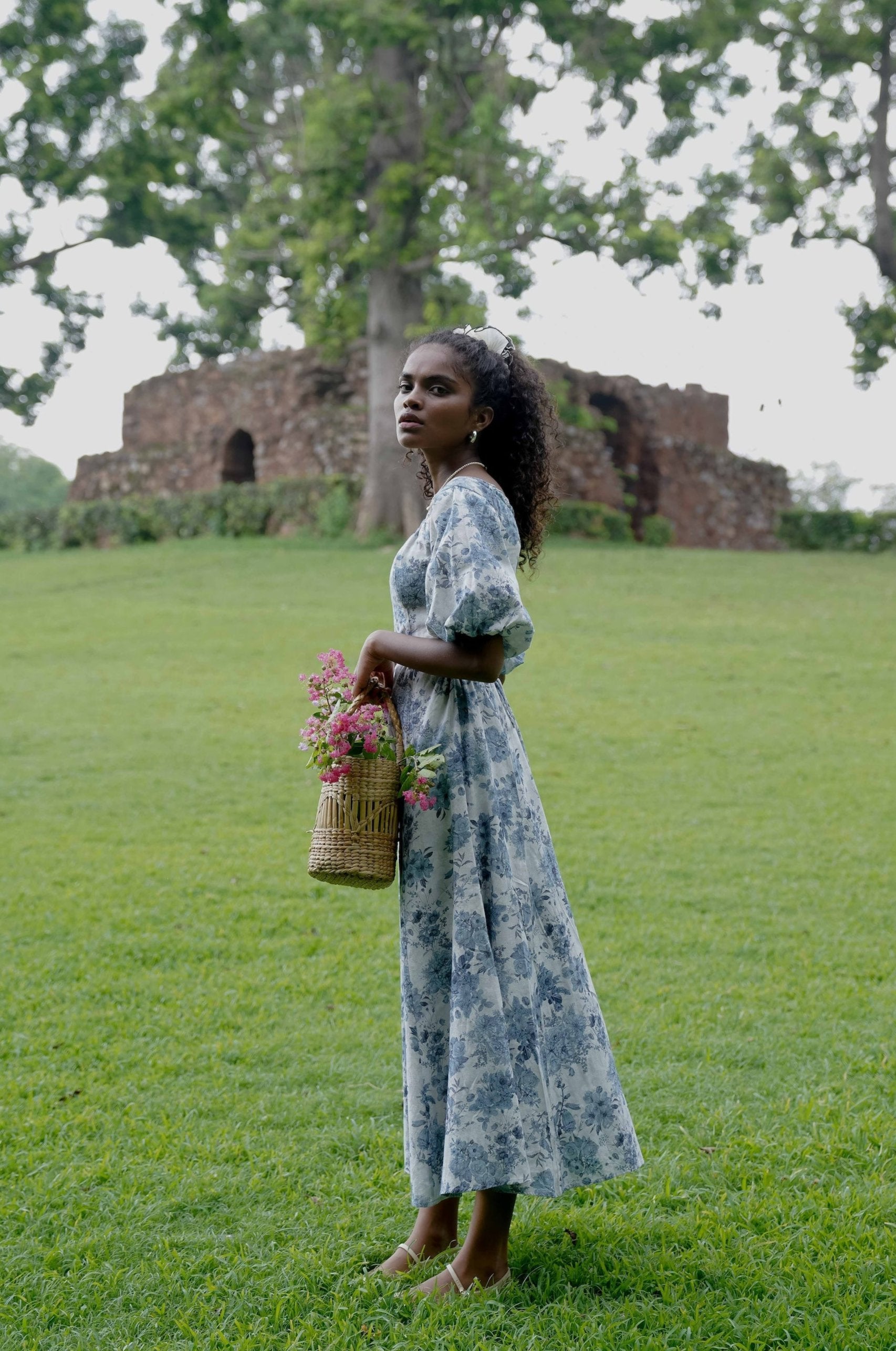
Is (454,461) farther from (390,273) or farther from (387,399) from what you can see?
(390,273)

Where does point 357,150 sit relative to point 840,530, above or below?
above

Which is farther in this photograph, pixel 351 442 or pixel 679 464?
pixel 679 464

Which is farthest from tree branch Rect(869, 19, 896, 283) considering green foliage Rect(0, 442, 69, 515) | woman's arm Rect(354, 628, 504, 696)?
green foliage Rect(0, 442, 69, 515)

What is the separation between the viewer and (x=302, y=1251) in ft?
8.43

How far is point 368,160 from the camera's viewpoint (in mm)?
16438

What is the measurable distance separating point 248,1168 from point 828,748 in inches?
232

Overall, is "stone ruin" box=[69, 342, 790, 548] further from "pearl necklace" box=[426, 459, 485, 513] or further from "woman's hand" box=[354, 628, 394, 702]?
"woman's hand" box=[354, 628, 394, 702]

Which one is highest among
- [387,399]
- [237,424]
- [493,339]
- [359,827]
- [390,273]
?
[390,273]

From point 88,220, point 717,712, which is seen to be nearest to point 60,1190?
point 717,712

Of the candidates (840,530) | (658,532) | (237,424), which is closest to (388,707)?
(658,532)

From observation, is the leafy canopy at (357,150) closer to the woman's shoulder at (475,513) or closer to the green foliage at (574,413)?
the green foliage at (574,413)

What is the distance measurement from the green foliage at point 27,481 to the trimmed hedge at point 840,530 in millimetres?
42612

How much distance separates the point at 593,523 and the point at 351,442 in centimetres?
399

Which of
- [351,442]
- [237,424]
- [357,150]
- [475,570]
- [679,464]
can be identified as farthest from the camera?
[679,464]
